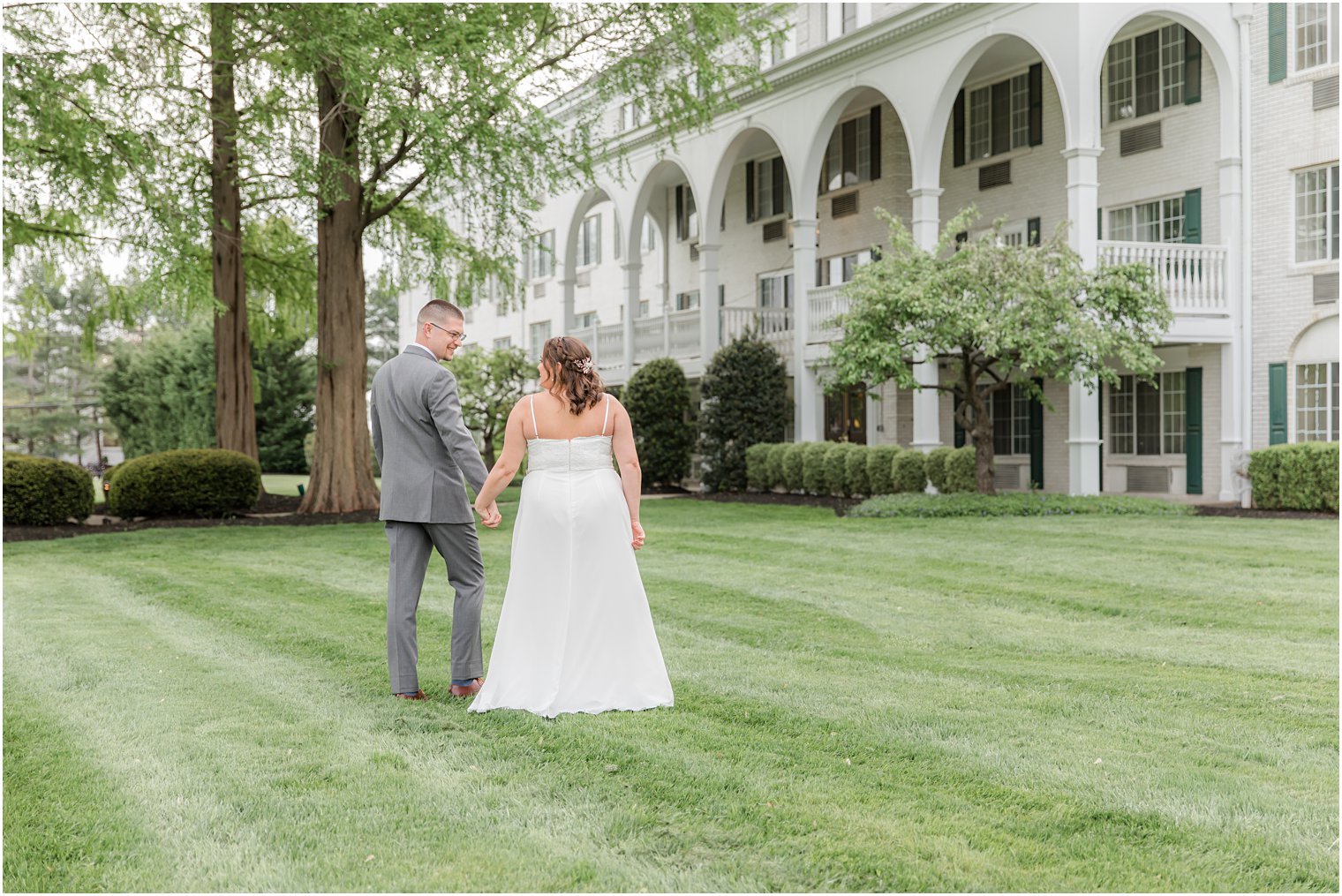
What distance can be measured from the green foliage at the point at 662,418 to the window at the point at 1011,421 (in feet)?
20.5

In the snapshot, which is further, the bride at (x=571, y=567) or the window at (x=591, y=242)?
the window at (x=591, y=242)

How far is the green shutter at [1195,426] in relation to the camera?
20453 millimetres

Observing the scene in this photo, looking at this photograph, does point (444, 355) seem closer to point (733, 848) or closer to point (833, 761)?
point (833, 761)

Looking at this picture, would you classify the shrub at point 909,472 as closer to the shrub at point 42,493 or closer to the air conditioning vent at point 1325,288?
the air conditioning vent at point 1325,288

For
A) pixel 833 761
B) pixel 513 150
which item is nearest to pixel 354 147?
pixel 513 150

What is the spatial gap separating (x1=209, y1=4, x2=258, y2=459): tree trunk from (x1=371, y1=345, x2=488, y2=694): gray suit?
14548 millimetres

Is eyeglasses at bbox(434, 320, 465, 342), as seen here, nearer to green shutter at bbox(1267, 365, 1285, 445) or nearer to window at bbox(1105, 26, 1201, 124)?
green shutter at bbox(1267, 365, 1285, 445)

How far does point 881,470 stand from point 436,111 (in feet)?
31.3

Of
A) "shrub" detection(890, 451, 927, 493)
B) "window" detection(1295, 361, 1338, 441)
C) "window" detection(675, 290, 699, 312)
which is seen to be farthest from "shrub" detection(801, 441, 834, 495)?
"window" detection(675, 290, 699, 312)

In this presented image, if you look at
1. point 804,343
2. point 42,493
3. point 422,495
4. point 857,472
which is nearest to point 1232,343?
point 857,472

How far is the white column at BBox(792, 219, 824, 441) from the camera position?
24.1 meters

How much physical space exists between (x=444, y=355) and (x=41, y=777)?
268 cm

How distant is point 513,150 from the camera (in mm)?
17859

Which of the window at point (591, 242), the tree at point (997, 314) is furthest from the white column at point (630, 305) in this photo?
the tree at point (997, 314)
